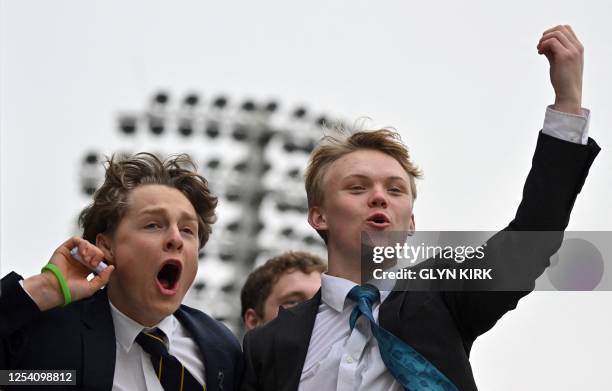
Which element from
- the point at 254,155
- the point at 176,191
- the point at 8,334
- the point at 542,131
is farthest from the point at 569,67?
the point at 254,155

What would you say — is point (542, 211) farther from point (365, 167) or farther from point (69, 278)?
point (69, 278)

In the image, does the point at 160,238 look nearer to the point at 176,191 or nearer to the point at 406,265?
the point at 176,191

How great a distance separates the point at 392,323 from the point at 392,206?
499mm

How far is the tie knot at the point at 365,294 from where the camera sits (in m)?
4.33

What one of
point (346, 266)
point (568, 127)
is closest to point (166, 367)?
point (346, 266)

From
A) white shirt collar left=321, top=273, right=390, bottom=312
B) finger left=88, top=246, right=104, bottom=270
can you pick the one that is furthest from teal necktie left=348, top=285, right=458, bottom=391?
finger left=88, top=246, right=104, bottom=270

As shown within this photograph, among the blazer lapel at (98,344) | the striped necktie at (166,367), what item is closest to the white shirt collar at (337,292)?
the striped necktie at (166,367)

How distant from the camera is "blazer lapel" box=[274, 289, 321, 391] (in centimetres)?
429

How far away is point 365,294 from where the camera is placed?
4.34 metres

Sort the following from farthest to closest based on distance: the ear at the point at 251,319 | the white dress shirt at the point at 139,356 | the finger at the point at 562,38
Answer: the ear at the point at 251,319, the white dress shirt at the point at 139,356, the finger at the point at 562,38

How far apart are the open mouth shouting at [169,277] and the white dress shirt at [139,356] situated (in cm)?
16

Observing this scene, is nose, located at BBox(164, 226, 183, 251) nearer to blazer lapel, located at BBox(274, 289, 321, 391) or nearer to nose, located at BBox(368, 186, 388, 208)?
blazer lapel, located at BBox(274, 289, 321, 391)

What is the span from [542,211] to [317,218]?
44.9 inches

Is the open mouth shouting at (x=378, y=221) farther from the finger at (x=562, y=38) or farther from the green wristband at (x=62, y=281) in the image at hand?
the green wristband at (x=62, y=281)
